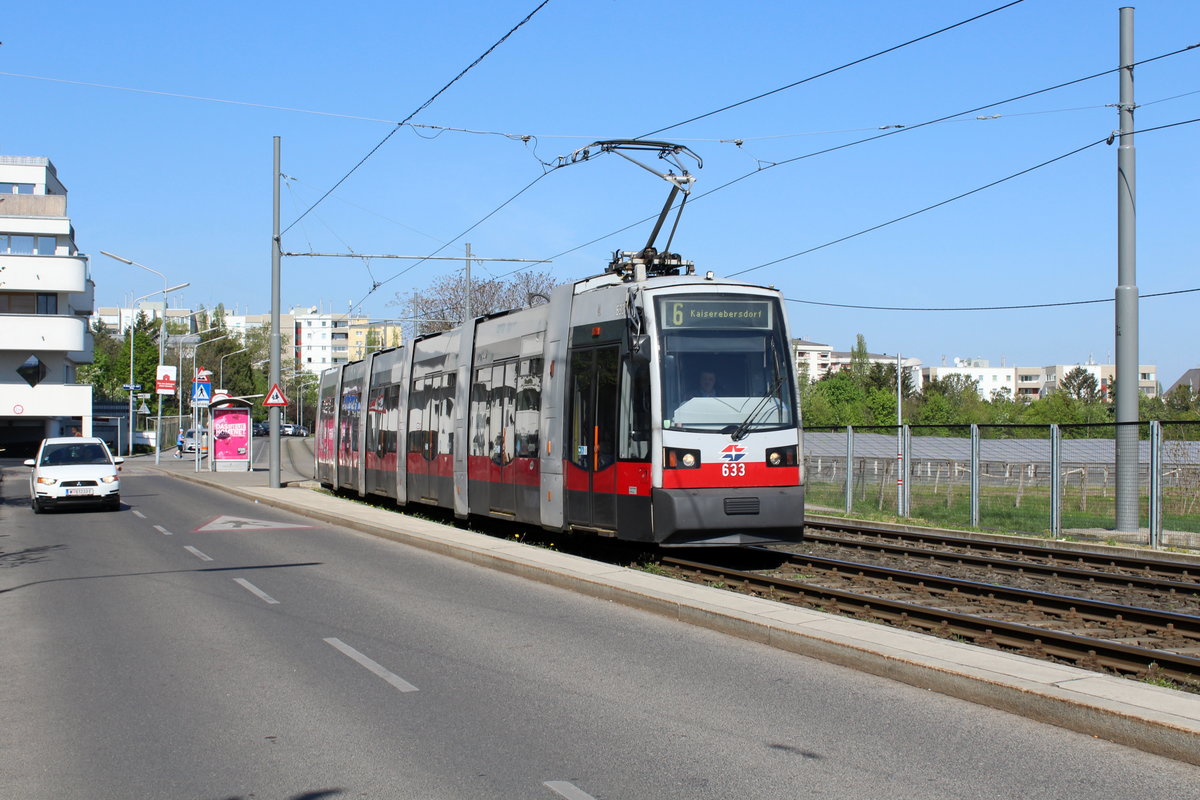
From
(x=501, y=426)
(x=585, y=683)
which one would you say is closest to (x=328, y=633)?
(x=585, y=683)

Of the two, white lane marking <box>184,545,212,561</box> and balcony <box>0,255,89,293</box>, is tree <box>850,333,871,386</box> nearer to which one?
balcony <box>0,255,89,293</box>

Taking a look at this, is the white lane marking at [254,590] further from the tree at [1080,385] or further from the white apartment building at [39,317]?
the tree at [1080,385]

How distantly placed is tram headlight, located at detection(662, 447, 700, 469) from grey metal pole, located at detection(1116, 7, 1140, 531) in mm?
9887

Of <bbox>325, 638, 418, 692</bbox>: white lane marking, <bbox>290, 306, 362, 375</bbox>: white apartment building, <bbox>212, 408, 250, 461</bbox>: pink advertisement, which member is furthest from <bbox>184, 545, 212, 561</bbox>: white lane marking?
<bbox>290, 306, 362, 375</bbox>: white apartment building

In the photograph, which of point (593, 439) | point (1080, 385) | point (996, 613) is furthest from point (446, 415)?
point (1080, 385)

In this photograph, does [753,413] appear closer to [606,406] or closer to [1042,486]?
[606,406]

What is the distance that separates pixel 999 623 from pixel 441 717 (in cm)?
560

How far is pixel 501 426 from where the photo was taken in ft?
61.5

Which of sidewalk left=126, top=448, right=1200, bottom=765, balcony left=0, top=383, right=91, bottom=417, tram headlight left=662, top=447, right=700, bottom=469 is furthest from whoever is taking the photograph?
balcony left=0, top=383, right=91, bottom=417

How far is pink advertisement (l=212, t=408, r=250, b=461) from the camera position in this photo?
152ft

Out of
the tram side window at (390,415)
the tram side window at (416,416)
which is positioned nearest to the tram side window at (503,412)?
the tram side window at (416,416)

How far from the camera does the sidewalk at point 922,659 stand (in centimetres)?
659

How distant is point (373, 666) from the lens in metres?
8.81

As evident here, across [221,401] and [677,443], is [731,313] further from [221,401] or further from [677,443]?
[221,401]
